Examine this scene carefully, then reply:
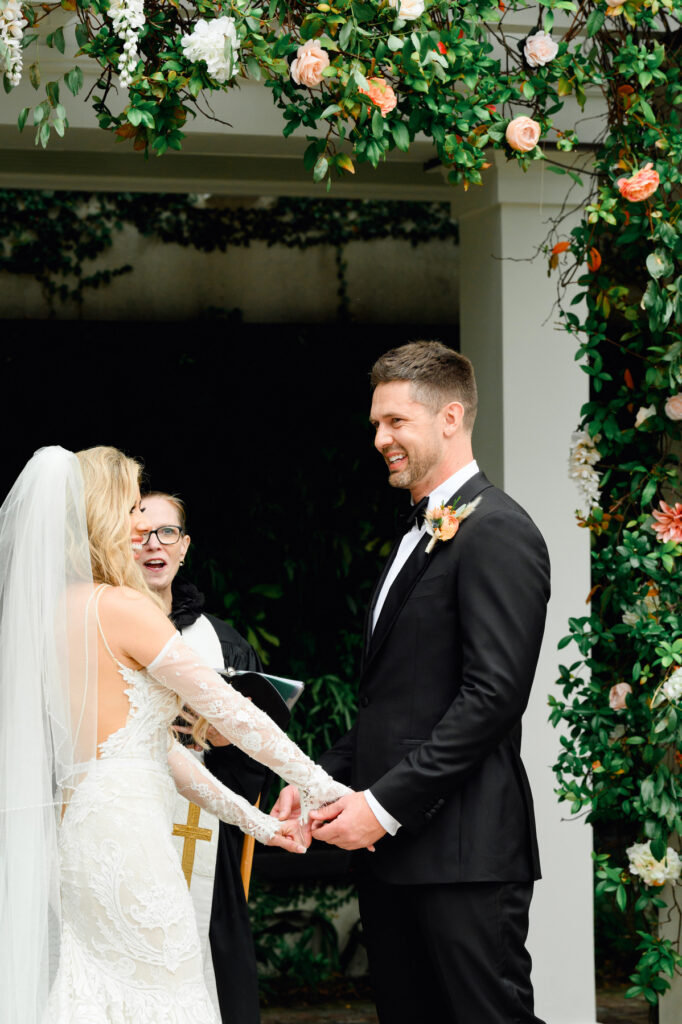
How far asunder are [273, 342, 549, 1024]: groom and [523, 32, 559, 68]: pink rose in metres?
1.06

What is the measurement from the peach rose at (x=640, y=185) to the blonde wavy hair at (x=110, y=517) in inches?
67.7

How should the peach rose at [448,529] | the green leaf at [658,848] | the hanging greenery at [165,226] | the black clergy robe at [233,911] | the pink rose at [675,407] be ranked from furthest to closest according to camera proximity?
the hanging greenery at [165,226] < the black clergy robe at [233,911] < the pink rose at [675,407] < the green leaf at [658,848] < the peach rose at [448,529]

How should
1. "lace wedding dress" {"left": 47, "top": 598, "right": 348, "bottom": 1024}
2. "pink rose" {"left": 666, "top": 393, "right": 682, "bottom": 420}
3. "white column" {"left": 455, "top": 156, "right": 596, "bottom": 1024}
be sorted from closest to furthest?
"lace wedding dress" {"left": 47, "top": 598, "right": 348, "bottom": 1024}, "pink rose" {"left": 666, "top": 393, "right": 682, "bottom": 420}, "white column" {"left": 455, "top": 156, "right": 596, "bottom": 1024}

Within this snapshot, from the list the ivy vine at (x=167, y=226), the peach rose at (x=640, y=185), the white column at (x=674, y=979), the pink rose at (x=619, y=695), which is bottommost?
the white column at (x=674, y=979)

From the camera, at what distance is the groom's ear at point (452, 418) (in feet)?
10.5

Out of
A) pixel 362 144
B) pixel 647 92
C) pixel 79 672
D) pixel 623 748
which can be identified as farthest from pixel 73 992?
pixel 647 92

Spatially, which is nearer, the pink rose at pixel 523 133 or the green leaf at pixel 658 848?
the pink rose at pixel 523 133

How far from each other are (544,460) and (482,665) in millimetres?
1793

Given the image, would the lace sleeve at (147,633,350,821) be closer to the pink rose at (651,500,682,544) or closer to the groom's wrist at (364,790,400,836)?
the groom's wrist at (364,790,400,836)

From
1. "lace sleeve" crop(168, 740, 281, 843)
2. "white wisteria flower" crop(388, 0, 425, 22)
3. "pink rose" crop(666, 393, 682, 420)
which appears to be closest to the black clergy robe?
"lace sleeve" crop(168, 740, 281, 843)

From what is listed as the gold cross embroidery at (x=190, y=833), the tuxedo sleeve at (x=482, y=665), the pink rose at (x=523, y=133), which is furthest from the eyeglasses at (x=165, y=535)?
the pink rose at (x=523, y=133)

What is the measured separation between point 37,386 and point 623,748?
4061 mm

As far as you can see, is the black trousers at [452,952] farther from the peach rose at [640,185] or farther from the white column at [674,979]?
the peach rose at [640,185]

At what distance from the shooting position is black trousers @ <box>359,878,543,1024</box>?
116 inches
